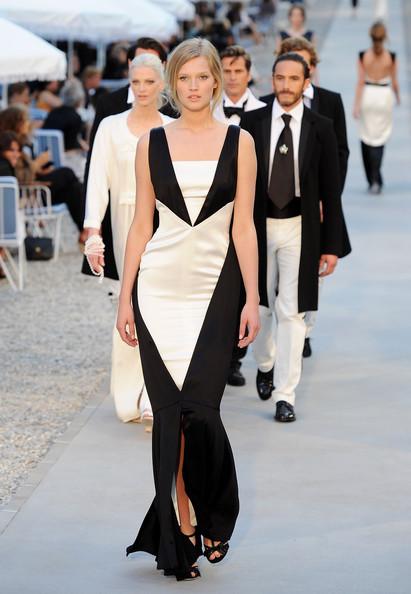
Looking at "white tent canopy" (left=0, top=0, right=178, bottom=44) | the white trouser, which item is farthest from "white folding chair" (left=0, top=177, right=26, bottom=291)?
the white trouser

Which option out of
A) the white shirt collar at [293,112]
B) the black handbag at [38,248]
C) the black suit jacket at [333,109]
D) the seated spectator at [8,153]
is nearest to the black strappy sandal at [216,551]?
the white shirt collar at [293,112]

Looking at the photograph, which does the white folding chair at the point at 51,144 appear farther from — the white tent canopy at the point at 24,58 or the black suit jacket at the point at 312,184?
the black suit jacket at the point at 312,184

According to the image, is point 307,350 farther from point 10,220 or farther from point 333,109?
point 10,220

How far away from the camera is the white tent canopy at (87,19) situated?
15.5 m

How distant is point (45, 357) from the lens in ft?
31.1

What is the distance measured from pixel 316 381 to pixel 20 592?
153 inches

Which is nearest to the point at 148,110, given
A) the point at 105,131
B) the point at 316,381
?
the point at 105,131

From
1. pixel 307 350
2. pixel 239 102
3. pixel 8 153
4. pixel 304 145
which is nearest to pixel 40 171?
pixel 8 153

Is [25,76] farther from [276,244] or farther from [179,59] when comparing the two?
[179,59]

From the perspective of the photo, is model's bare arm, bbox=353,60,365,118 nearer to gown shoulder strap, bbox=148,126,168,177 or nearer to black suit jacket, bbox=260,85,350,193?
black suit jacket, bbox=260,85,350,193

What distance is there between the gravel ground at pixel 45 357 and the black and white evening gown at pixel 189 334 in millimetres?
1385

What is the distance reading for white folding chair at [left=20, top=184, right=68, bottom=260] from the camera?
13.2 metres

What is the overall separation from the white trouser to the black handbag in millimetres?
5692

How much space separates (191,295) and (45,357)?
14.1ft
